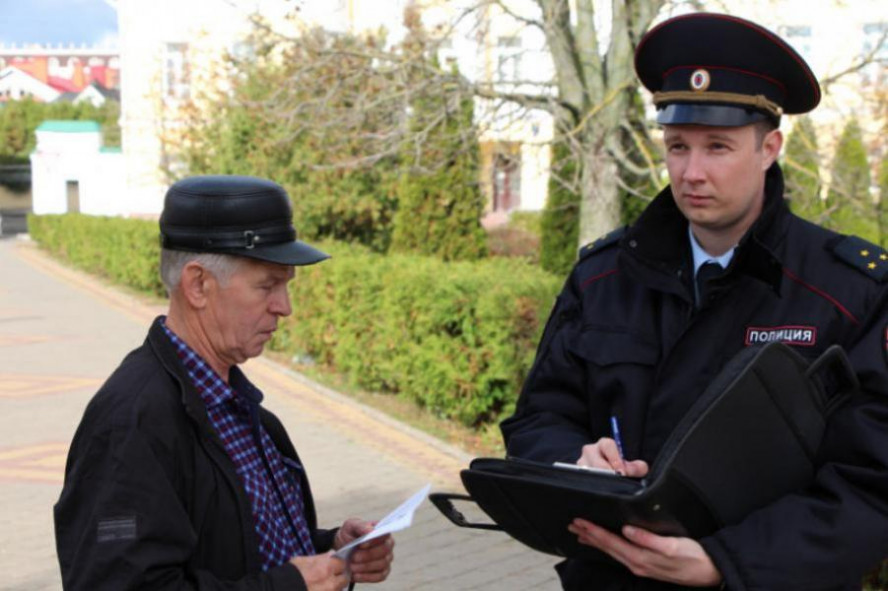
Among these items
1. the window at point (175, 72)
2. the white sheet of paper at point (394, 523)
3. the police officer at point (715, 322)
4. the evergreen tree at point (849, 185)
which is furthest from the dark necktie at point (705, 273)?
the window at point (175, 72)

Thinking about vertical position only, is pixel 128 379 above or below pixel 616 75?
below

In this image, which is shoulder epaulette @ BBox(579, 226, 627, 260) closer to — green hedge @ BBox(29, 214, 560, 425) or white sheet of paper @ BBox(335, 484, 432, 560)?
white sheet of paper @ BBox(335, 484, 432, 560)

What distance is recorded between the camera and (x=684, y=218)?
97.6 inches

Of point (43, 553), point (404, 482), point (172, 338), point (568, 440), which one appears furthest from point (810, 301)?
point (404, 482)

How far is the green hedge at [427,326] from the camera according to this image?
815 cm

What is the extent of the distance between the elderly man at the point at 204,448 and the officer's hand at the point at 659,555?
0.62 m

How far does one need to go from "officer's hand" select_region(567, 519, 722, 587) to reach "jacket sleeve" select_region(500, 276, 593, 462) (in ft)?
1.12

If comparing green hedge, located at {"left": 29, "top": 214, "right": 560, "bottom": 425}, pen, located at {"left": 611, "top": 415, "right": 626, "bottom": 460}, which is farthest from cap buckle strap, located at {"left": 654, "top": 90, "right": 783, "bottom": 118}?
green hedge, located at {"left": 29, "top": 214, "right": 560, "bottom": 425}

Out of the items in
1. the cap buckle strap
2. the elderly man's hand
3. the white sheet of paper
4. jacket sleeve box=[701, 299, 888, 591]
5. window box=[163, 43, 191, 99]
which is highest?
window box=[163, 43, 191, 99]

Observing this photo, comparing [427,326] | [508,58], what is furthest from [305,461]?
[508,58]

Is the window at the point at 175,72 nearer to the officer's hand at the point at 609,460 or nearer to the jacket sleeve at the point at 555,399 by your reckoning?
the jacket sleeve at the point at 555,399

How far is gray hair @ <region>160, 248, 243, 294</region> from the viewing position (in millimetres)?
2346

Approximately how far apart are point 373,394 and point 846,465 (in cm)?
866

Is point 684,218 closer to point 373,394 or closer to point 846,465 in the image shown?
point 846,465
